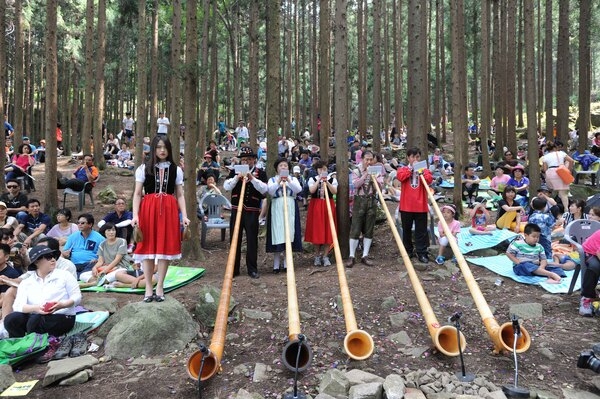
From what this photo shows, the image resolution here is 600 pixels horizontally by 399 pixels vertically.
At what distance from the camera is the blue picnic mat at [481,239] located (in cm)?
829

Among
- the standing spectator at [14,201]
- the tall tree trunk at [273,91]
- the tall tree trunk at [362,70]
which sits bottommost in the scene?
the standing spectator at [14,201]

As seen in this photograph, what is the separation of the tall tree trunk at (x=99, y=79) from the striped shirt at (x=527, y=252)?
1265 centimetres

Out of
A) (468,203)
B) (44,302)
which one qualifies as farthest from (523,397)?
(468,203)

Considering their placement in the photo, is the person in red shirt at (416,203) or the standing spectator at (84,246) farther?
the standing spectator at (84,246)

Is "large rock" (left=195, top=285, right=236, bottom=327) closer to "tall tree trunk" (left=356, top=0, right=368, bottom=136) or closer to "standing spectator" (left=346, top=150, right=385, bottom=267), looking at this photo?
"standing spectator" (left=346, top=150, right=385, bottom=267)

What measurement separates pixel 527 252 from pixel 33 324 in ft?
20.0

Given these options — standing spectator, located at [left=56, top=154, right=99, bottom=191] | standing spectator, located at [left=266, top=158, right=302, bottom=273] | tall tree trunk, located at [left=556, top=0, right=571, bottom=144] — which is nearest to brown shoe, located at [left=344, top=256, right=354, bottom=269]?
standing spectator, located at [left=266, top=158, right=302, bottom=273]

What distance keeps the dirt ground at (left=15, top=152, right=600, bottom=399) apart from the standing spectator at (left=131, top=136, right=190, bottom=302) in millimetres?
787

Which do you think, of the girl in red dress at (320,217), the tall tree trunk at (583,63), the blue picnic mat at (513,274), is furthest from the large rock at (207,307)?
the tall tree trunk at (583,63)

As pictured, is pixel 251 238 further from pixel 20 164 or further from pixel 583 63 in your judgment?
pixel 583 63

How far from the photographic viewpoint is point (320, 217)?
25.3ft

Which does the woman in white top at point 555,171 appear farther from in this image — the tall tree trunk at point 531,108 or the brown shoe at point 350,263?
the brown shoe at point 350,263

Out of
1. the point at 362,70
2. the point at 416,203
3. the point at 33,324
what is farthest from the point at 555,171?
the point at 362,70

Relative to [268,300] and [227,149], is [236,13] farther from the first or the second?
[268,300]
